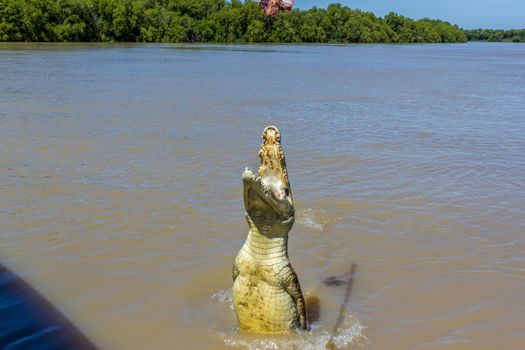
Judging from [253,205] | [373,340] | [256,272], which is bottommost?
[373,340]

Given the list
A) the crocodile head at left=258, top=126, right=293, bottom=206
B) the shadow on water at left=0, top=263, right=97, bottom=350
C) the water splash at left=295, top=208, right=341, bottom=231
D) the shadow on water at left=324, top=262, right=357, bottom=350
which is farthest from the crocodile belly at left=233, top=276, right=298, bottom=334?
the water splash at left=295, top=208, right=341, bottom=231

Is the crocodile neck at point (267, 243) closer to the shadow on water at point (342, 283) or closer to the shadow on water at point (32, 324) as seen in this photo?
the shadow on water at point (342, 283)

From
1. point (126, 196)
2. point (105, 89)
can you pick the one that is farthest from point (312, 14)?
point (126, 196)

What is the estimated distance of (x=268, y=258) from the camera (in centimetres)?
380

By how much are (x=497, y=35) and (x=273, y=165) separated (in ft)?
609

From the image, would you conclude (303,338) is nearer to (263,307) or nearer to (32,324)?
(263,307)

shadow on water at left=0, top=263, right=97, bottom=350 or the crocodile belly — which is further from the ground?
the crocodile belly

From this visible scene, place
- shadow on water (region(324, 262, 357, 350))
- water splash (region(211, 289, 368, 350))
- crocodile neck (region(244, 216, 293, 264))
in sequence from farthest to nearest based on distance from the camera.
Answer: shadow on water (region(324, 262, 357, 350)) → water splash (region(211, 289, 368, 350)) → crocodile neck (region(244, 216, 293, 264))

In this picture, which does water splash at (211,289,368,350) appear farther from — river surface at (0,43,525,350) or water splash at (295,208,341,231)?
water splash at (295,208,341,231)

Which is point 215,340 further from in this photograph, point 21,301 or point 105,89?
point 105,89

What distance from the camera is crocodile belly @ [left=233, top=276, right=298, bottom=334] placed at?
3.93m

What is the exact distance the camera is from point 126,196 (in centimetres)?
738

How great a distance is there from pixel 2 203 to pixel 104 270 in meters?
2.43

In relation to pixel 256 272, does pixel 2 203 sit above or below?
below
